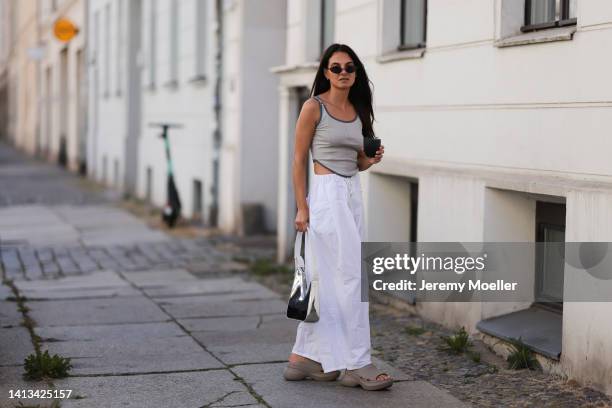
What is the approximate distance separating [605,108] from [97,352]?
12.0 feet

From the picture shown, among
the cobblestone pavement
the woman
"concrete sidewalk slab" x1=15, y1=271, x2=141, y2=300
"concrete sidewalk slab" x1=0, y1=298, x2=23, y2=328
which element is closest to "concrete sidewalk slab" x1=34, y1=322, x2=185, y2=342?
the cobblestone pavement

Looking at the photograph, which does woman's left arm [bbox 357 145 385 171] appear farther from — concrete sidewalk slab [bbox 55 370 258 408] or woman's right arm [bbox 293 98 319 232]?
concrete sidewalk slab [bbox 55 370 258 408]

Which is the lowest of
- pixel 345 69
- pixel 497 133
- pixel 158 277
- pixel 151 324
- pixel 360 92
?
pixel 151 324

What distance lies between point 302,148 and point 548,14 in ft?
6.91

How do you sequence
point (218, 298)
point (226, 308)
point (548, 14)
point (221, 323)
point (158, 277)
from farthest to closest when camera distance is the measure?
1. point (158, 277)
2. point (218, 298)
3. point (226, 308)
4. point (221, 323)
5. point (548, 14)

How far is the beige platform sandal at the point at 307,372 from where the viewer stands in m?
6.41

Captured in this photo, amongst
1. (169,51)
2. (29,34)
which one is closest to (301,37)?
(169,51)

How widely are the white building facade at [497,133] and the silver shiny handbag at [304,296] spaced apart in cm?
153

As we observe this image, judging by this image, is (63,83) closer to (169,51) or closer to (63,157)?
(63,157)

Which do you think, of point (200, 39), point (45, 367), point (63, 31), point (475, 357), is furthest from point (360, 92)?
point (63, 31)

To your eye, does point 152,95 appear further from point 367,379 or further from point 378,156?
point 367,379

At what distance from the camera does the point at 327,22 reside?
11.5m

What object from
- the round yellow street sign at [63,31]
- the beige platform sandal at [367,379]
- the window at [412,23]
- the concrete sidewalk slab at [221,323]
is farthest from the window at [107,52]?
Result: the beige platform sandal at [367,379]

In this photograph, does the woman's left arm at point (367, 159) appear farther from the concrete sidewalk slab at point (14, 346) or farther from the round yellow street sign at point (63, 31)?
the round yellow street sign at point (63, 31)
